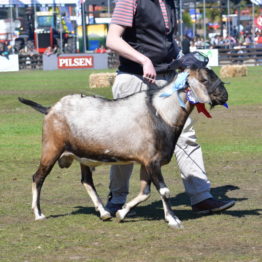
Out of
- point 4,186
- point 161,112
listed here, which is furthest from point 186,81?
point 4,186

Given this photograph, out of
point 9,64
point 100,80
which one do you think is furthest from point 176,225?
point 9,64

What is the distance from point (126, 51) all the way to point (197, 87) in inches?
29.4

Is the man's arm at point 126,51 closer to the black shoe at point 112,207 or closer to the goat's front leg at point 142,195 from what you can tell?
the goat's front leg at point 142,195

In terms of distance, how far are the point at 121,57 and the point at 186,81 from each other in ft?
2.76

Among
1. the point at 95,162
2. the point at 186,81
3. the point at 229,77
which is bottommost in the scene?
the point at 229,77

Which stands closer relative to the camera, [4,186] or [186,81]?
[186,81]

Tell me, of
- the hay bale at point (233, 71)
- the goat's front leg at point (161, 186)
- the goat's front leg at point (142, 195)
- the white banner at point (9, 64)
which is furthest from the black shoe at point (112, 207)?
the white banner at point (9, 64)

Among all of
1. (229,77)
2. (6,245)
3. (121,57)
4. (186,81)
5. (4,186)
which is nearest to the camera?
(6,245)

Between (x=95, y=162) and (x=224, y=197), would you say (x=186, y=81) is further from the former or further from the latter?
(x=224, y=197)

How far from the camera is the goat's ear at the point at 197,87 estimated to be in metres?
7.45

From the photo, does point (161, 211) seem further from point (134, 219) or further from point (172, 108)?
point (172, 108)

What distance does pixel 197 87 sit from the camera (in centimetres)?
748

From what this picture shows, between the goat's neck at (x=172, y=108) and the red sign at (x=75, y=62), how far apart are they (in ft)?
133

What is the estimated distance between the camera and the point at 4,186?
10055 mm
